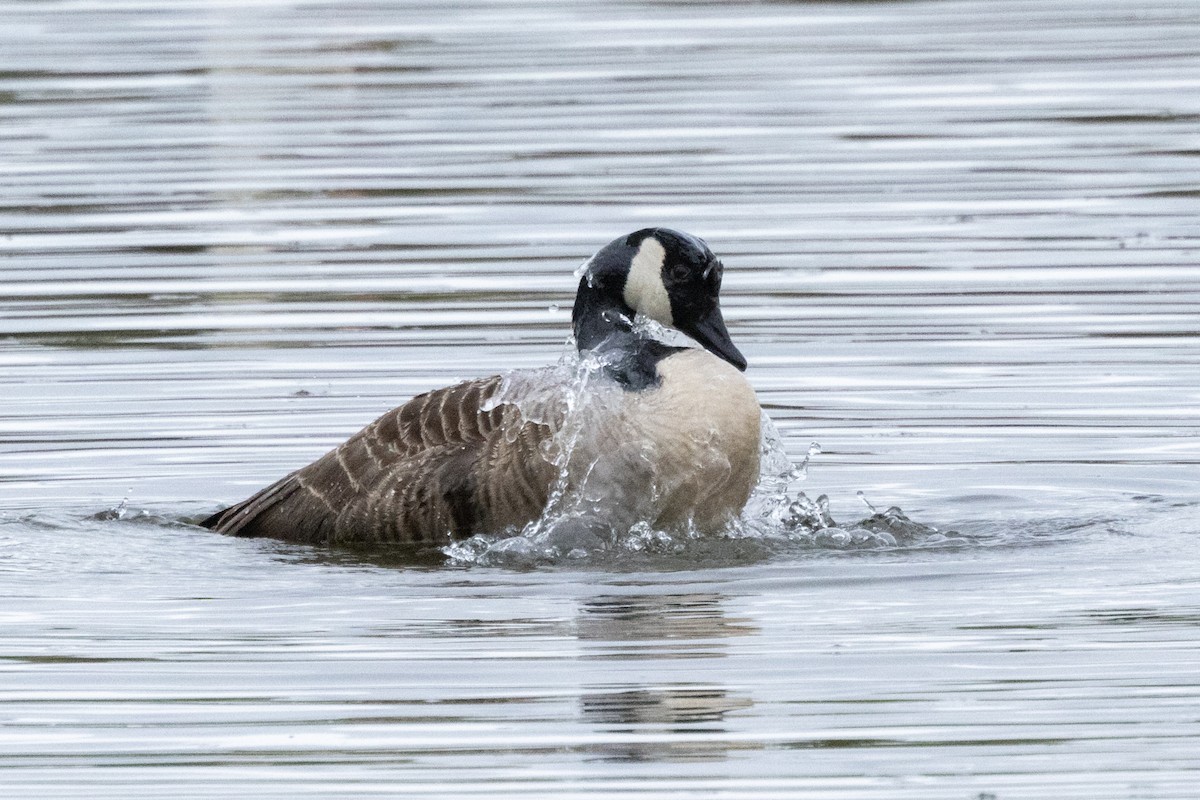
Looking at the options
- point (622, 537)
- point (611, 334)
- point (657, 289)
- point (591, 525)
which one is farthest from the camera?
point (611, 334)

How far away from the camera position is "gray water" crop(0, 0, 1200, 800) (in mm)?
7285

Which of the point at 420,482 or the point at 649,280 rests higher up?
the point at 649,280

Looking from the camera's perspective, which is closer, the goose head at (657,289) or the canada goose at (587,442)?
the canada goose at (587,442)

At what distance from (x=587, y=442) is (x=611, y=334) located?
690mm

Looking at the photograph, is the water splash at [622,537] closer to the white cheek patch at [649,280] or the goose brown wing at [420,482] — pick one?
the goose brown wing at [420,482]

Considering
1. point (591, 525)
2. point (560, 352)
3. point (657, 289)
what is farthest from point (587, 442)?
point (560, 352)

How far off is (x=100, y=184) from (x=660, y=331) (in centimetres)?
1016

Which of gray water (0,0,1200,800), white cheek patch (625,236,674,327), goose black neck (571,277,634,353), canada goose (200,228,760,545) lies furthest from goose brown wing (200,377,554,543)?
white cheek patch (625,236,674,327)

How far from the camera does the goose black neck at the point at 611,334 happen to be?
10.7 metres

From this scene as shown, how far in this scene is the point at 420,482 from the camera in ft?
34.9

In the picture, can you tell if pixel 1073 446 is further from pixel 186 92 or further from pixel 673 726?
Answer: pixel 186 92

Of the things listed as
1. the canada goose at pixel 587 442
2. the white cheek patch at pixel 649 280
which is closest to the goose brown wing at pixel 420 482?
the canada goose at pixel 587 442

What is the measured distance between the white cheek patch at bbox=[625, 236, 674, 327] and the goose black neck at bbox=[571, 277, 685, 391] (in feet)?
0.33

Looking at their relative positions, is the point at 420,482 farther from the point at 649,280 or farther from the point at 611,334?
the point at 649,280
